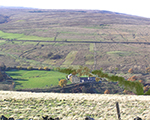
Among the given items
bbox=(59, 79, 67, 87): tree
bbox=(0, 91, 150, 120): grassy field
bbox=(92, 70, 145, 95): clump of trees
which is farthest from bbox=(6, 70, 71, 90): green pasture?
bbox=(0, 91, 150, 120): grassy field

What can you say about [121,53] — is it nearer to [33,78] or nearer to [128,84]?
[128,84]

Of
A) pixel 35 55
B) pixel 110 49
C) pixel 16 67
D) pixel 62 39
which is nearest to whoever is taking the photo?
pixel 16 67

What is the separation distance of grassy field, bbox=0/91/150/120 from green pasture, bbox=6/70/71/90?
25.0 m

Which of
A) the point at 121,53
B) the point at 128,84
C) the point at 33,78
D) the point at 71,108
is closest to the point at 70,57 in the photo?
the point at 121,53

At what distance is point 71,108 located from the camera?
8.77 metres

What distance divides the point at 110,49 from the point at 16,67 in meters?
43.0

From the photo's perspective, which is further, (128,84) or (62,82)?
(128,84)

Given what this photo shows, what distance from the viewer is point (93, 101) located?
9305 millimetres

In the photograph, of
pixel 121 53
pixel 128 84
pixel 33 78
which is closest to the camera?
pixel 128 84

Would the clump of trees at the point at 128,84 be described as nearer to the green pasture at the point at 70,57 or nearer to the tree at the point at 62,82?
the tree at the point at 62,82

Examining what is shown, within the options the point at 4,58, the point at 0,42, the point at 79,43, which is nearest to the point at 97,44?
the point at 79,43

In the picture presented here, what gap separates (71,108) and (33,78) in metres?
32.4

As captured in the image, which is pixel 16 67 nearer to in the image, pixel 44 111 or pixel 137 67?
pixel 137 67

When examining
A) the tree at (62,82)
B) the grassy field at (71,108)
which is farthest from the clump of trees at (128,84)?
the grassy field at (71,108)
